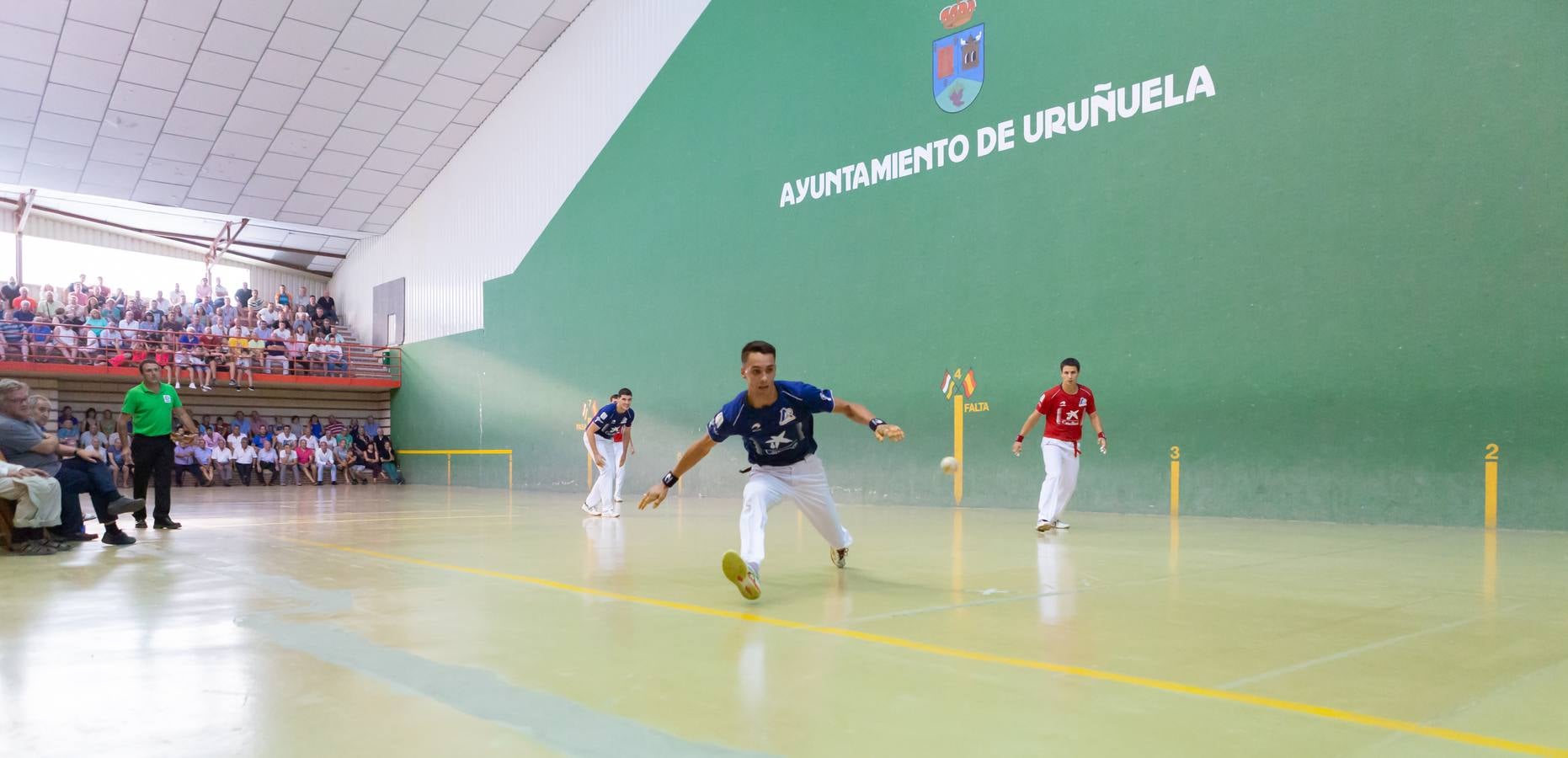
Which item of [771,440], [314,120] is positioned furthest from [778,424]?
[314,120]

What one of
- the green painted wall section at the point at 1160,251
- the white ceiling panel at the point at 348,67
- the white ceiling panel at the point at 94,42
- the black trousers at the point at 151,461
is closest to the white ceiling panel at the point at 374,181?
the white ceiling panel at the point at 348,67

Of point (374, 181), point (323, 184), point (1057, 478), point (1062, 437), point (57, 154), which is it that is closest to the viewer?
point (1057, 478)

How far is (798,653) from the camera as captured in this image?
3369 millimetres

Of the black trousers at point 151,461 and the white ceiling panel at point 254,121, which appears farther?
the white ceiling panel at point 254,121

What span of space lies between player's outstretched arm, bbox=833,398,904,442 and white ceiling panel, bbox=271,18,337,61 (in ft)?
50.9

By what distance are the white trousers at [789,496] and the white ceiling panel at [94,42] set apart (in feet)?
54.4

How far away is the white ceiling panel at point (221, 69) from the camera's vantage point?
672 inches

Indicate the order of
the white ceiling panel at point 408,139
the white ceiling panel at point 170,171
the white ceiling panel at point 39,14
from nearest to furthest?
the white ceiling panel at point 39,14
the white ceiling panel at point 170,171
the white ceiling panel at point 408,139

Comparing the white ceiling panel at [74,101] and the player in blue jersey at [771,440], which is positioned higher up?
the white ceiling panel at [74,101]

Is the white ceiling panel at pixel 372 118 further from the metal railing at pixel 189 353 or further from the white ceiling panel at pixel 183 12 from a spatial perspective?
the metal railing at pixel 189 353

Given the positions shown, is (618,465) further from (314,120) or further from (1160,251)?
(314,120)

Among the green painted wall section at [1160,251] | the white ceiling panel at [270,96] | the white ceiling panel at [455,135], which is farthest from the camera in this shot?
the white ceiling panel at [455,135]

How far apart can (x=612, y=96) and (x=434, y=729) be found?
638 inches

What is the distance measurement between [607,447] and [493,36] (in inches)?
422
